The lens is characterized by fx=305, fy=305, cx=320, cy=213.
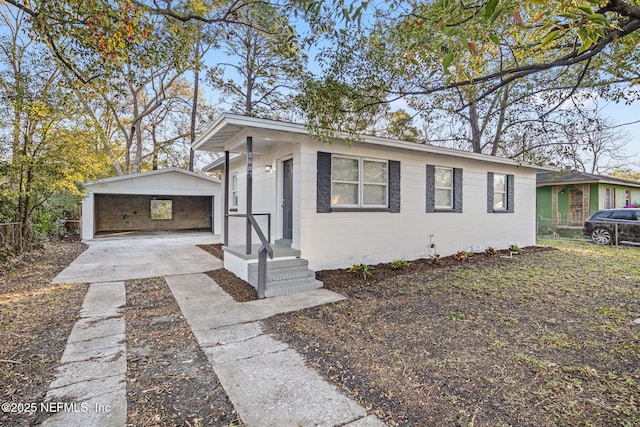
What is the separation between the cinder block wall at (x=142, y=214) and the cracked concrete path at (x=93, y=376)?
1499 cm

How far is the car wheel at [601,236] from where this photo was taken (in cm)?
1059

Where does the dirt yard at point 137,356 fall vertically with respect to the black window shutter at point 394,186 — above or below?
below

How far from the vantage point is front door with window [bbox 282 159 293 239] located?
6520mm

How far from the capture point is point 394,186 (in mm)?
7012

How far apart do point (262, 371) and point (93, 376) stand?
4.46 ft

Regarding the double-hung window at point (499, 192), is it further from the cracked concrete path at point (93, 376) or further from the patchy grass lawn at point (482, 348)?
the cracked concrete path at point (93, 376)

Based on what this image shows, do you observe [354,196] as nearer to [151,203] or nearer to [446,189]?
[446,189]

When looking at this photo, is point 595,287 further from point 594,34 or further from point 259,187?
point 259,187

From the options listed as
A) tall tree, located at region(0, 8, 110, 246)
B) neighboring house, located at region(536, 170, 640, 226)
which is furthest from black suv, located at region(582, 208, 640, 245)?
tall tree, located at region(0, 8, 110, 246)

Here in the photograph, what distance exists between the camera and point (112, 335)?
328 centimetres

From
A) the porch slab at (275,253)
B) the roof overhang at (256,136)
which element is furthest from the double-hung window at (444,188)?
the porch slab at (275,253)

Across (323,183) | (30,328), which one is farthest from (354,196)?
(30,328)

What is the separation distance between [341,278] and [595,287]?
4.29 meters

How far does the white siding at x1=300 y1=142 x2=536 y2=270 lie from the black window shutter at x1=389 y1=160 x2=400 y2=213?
165mm
